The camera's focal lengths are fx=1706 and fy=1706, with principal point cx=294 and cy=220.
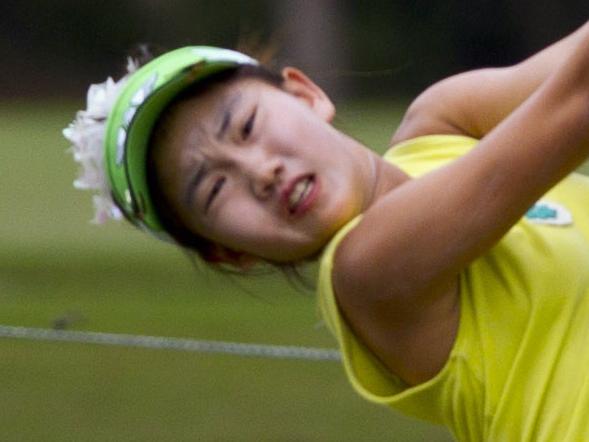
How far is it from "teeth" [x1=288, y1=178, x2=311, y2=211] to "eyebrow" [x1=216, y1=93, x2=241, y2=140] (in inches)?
4.2

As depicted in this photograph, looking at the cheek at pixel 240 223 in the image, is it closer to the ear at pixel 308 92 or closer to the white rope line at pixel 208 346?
the ear at pixel 308 92

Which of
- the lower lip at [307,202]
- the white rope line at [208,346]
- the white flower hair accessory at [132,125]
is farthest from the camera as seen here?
the white rope line at [208,346]

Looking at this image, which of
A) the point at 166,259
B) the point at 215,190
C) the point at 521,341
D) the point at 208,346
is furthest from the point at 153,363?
the point at 521,341

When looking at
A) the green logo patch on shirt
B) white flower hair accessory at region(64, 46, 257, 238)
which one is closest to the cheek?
white flower hair accessory at region(64, 46, 257, 238)

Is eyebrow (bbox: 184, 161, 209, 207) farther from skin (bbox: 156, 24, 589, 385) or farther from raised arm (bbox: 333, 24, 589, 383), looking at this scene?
raised arm (bbox: 333, 24, 589, 383)

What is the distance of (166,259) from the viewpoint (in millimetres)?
6043

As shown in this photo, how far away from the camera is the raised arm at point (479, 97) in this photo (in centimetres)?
164

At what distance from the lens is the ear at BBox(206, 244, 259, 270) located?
1.63 meters

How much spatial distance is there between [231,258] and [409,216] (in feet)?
0.93

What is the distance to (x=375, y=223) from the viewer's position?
1.45m

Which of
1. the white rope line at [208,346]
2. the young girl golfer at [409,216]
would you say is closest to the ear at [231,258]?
the young girl golfer at [409,216]

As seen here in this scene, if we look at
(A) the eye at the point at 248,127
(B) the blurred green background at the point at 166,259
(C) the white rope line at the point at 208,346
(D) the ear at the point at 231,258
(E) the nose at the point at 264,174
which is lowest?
(B) the blurred green background at the point at 166,259

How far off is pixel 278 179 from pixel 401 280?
0.15 metres

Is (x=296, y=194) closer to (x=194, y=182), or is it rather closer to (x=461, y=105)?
(x=194, y=182)
